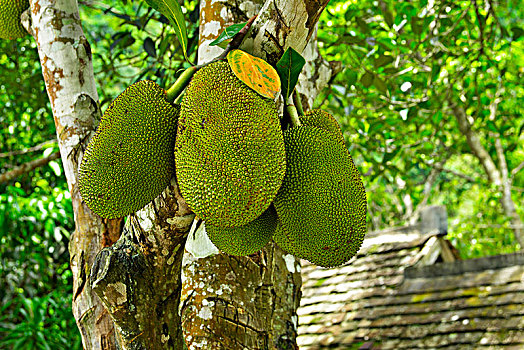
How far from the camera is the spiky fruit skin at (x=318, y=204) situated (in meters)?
0.81

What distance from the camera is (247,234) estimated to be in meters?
0.84

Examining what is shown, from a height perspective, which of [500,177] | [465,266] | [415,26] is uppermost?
[415,26]

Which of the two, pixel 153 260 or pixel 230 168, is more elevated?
pixel 230 168

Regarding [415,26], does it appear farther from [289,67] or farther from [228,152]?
[228,152]

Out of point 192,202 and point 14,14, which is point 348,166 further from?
point 14,14

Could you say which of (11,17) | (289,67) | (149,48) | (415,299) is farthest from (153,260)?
(415,299)

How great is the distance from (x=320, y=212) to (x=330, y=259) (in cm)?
8

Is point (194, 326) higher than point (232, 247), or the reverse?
point (232, 247)

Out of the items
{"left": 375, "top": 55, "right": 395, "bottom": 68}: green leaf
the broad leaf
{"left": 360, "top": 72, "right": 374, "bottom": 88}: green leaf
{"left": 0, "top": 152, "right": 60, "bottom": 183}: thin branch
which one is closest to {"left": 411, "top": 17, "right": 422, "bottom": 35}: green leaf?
{"left": 375, "top": 55, "right": 395, "bottom": 68}: green leaf

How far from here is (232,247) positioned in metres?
0.87

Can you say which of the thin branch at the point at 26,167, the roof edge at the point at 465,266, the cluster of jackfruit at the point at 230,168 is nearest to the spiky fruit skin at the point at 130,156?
the cluster of jackfruit at the point at 230,168

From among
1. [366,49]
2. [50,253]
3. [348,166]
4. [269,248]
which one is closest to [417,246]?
[366,49]

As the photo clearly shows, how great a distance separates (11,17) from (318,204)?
1019 mm

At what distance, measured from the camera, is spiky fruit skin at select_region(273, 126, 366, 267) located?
0.81 metres
